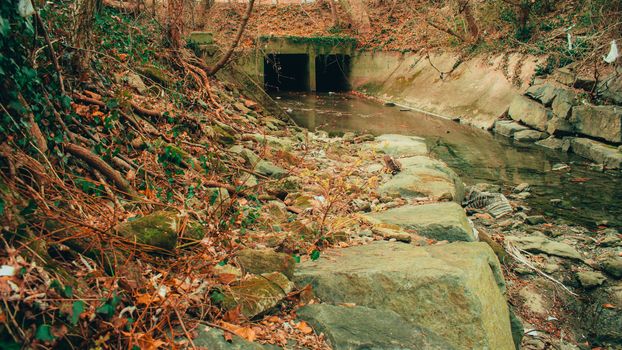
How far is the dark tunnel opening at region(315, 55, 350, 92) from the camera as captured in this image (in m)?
21.4

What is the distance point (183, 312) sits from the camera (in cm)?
270

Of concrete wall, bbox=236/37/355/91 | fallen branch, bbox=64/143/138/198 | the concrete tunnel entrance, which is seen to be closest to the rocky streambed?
fallen branch, bbox=64/143/138/198

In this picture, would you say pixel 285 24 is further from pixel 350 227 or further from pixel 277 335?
pixel 277 335

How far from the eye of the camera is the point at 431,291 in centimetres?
317

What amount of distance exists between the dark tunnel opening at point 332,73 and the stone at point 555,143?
10.5 meters

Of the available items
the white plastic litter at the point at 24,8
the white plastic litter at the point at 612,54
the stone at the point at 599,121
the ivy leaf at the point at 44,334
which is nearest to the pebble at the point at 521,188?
the stone at the point at 599,121

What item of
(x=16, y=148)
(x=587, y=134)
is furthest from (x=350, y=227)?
(x=587, y=134)

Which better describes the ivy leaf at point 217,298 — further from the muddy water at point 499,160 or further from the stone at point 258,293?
the muddy water at point 499,160

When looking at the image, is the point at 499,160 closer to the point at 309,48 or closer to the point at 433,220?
the point at 433,220

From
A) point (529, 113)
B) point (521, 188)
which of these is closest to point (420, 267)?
point (521, 188)

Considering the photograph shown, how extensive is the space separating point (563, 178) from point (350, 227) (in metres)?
5.95

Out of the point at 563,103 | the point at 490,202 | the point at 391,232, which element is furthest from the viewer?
the point at 563,103

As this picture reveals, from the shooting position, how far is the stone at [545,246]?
18.9ft

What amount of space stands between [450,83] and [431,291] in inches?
534
